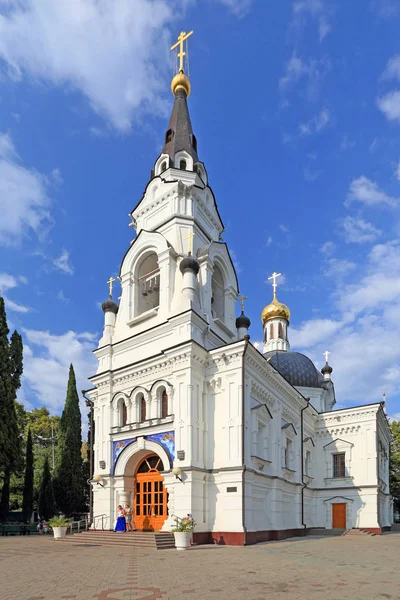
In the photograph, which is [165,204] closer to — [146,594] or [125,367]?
[125,367]

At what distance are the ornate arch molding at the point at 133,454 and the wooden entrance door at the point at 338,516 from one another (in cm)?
1368

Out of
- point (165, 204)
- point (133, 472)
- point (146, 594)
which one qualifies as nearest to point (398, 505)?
point (133, 472)

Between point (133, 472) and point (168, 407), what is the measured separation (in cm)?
361

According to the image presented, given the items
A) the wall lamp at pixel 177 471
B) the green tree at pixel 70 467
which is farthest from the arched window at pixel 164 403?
the green tree at pixel 70 467

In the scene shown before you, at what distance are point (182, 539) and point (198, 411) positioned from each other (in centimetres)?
445

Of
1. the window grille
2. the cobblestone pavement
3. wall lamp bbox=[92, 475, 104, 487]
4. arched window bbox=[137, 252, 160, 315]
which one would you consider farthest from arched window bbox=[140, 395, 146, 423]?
the window grille

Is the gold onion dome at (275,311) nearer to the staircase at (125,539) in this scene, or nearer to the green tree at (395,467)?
the green tree at (395,467)

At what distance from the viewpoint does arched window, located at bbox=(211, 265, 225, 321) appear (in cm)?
2403

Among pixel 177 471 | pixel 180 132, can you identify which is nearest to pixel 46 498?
pixel 177 471

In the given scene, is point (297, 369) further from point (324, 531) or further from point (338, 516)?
point (324, 531)

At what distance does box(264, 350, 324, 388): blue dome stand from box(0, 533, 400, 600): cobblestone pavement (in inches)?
778

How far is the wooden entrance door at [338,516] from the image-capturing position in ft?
91.0

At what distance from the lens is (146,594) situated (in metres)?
8.00

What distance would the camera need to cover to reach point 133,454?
2005cm
